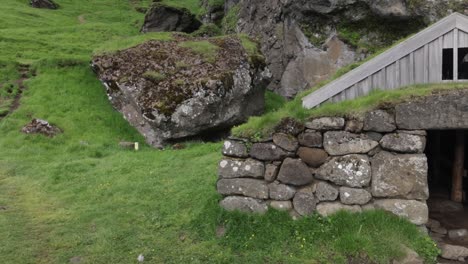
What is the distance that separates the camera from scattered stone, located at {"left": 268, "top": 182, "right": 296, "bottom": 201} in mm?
8633

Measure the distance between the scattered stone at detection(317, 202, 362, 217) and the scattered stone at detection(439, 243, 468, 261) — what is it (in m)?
1.70

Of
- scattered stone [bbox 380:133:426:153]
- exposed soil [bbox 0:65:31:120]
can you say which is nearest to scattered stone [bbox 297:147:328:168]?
scattered stone [bbox 380:133:426:153]

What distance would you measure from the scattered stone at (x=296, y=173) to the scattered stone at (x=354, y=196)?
0.71 m

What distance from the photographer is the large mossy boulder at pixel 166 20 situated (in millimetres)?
38312

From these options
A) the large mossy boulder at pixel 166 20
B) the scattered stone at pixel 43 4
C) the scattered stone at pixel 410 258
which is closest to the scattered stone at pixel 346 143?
the scattered stone at pixel 410 258

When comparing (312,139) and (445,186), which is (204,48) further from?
(312,139)

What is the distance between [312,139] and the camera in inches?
336

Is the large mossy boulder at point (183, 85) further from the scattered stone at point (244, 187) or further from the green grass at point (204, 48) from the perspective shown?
the scattered stone at point (244, 187)

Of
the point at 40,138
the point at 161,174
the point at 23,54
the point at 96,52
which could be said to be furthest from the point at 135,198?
the point at 23,54

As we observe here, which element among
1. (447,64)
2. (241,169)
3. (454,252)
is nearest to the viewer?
(454,252)

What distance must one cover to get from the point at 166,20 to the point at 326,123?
32.8 metres

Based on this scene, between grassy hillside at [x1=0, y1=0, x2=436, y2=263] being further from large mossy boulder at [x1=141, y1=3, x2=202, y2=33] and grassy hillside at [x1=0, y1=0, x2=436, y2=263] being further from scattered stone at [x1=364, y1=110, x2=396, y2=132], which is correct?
large mossy boulder at [x1=141, y1=3, x2=202, y2=33]

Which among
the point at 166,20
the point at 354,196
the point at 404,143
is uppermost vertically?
the point at 166,20

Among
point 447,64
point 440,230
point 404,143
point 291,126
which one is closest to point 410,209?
point 404,143
